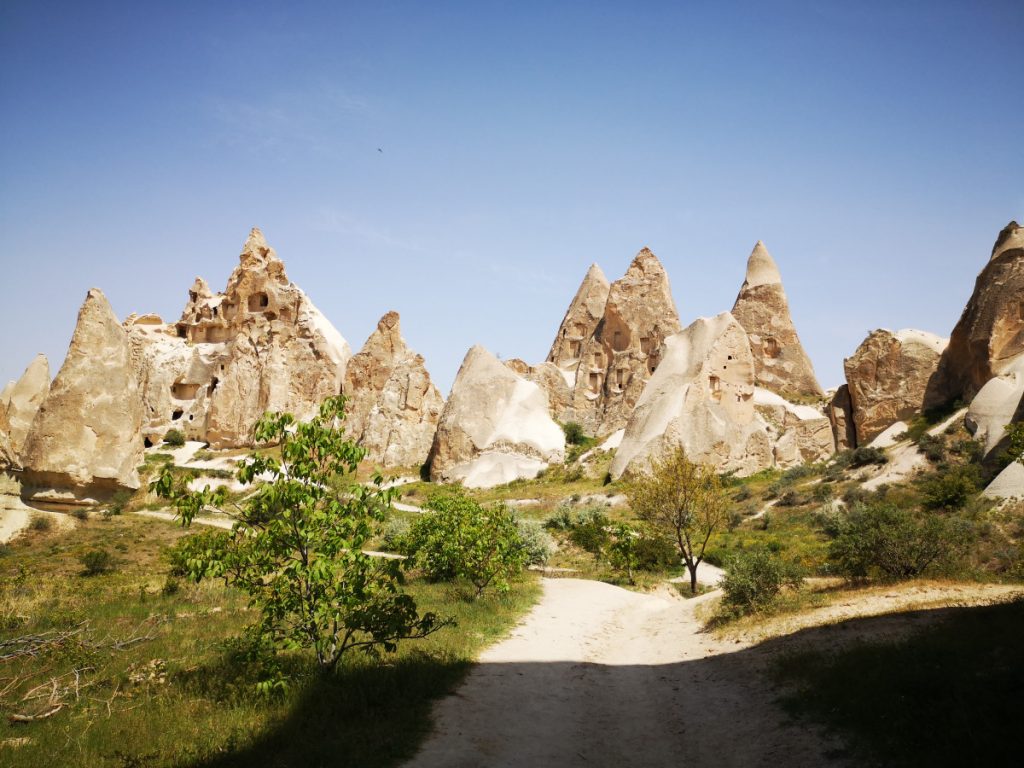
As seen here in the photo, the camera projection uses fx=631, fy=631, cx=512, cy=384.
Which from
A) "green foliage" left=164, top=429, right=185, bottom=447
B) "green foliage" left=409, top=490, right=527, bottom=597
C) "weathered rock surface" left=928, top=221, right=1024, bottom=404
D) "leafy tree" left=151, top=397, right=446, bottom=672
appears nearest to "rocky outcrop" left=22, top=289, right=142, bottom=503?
"green foliage" left=409, top=490, right=527, bottom=597

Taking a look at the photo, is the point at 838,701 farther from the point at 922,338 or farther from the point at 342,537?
the point at 922,338

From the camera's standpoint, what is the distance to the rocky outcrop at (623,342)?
5938cm

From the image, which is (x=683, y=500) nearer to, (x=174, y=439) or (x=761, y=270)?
(x=174, y=439)

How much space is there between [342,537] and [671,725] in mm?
4223

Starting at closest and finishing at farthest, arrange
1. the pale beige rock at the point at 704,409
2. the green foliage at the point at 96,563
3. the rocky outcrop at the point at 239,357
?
the green foliage at the point at 96,563, the pale beige rock at the point at 704,409, the rocky outcrop at the point at 239,357

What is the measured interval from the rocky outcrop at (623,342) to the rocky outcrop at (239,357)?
953 inches

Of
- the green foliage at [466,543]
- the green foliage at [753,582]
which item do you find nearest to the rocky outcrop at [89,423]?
the green foliage at [466,543]

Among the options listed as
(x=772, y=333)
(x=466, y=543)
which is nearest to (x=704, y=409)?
(x=466, y=543)

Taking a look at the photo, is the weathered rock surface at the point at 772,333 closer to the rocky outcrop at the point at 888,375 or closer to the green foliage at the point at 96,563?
the rocky outcrop at the point at 888,375

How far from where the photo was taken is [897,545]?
40.3 feet

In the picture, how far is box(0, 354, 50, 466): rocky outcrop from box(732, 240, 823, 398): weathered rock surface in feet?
185

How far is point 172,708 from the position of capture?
6.56 meters

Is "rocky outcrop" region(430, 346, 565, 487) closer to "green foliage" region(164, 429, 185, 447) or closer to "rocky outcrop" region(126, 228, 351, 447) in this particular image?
"rocky outcrop" region(126, 228, 351, 447)

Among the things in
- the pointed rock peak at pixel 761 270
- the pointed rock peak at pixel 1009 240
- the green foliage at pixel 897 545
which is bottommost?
the green foliage at pixel 897 545
